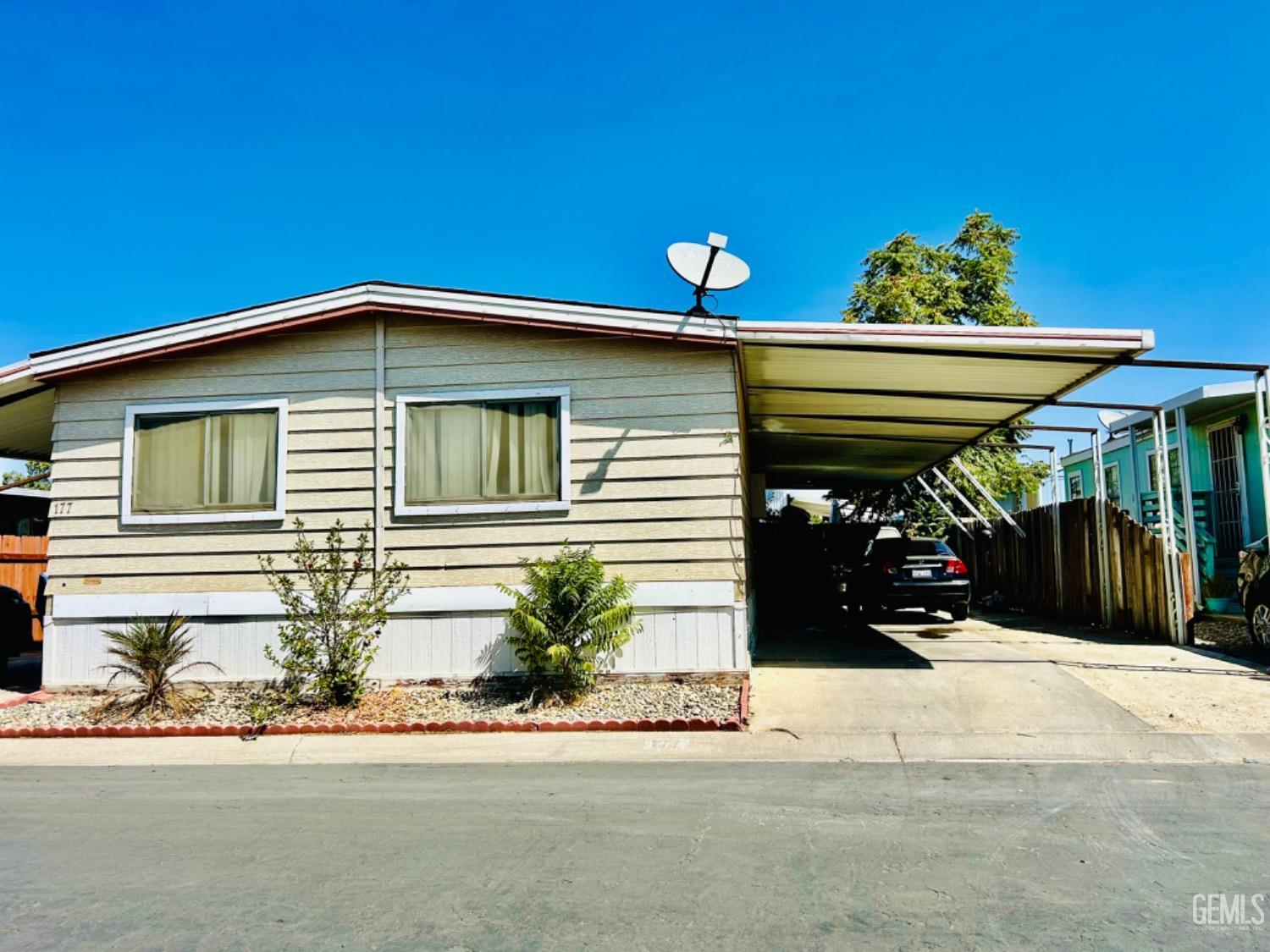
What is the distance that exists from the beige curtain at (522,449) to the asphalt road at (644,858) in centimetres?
322

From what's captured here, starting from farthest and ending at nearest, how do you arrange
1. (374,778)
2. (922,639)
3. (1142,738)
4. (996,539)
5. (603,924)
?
(996,539)
(922,639)
(1142,738)
(374,778)
(603,924)

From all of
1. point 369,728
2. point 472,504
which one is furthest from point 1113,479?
point 369,728

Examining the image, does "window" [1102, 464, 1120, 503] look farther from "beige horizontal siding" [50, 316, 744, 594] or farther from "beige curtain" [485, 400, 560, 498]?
"beige curtain" [485, 400, 560, 498]

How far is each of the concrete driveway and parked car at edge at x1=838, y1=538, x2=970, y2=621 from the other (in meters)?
2.28

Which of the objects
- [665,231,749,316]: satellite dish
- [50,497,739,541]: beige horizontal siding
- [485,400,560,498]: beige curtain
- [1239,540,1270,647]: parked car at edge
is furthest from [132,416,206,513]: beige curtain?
[1239,540,1270,647]: parked car at edge

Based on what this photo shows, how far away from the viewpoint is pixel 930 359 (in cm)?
901

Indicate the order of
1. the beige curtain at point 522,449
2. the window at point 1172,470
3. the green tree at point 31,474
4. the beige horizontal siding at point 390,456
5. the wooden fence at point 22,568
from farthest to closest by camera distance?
the green tree at point 31,474
the window at point 1172,470
the wooden fence at point 22,568
the beige curtain at point 522,449
the beige horizontal siding at point 390,456

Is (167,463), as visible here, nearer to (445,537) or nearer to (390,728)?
(445,537)

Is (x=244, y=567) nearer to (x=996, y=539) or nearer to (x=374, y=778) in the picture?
(x=374, y=778)

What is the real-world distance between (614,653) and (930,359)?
4091 millimetres

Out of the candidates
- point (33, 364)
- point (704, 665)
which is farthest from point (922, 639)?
point (33, 364)

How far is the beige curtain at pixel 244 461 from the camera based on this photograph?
31.0ft

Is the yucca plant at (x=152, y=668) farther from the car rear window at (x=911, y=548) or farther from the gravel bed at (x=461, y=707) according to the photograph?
the car rear window at (x=911, y=548)

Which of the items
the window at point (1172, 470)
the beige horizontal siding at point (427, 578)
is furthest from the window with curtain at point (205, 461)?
the window at point (1172, 470)
